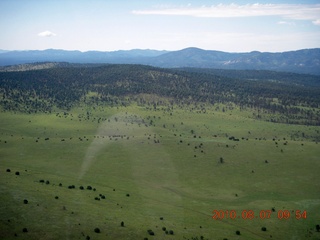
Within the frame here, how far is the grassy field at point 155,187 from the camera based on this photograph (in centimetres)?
6300

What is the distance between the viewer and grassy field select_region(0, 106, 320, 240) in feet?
207

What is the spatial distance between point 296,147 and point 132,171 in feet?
261

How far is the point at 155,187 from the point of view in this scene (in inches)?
4023

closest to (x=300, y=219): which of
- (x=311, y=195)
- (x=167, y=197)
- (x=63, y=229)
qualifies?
(x=311, y=195)

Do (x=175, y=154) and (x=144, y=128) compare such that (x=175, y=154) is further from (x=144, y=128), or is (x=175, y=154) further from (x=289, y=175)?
(x=144, y=128)
